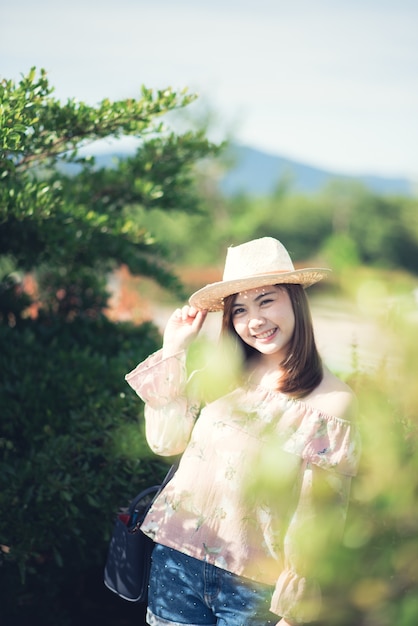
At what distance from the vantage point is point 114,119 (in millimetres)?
3992

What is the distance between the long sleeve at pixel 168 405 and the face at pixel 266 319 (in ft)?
0.86

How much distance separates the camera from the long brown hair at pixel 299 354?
7.86 ft

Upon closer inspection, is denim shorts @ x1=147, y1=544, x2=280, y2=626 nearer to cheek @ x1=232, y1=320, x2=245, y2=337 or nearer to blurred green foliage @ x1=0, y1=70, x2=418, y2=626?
blurred green foliage @ x1=0, y1=70, x2=418, y2=626

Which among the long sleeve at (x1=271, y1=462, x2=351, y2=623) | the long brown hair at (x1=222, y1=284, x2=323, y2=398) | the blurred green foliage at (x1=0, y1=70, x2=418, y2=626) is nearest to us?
the blurred green foliage at (x1=0, y1=70, x2=418, y2=626)

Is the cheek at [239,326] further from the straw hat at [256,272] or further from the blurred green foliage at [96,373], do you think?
the blurred green foliage at [96,373]

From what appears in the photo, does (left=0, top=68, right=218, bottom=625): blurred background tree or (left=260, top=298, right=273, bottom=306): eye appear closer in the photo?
(left=260, top=298, right=273, bottom=306): eye

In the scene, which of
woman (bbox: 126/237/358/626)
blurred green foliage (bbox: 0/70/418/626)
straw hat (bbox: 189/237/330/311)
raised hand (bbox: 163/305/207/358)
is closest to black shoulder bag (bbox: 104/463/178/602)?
woman (bbox: 126/237/358/626)

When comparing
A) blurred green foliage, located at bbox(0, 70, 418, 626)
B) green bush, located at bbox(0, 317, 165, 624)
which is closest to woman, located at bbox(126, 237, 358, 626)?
blurred green foliage, located at bbox(0, 70, 418, 626)

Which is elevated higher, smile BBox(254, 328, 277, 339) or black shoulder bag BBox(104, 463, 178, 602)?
smile BBox(254, 328, 277, 339)

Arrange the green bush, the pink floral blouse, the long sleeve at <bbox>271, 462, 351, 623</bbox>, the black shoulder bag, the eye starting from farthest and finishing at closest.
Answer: the green bush
the black shoulder bag
the eye
the pink floral blouse
the long sleeve at <bbox>271, 462, 351, 623</bbox>

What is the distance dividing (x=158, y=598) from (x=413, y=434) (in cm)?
106

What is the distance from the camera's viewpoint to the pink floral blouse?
2182 mm

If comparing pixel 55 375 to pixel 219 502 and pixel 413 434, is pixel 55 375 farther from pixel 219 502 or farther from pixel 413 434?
pixel 413 434

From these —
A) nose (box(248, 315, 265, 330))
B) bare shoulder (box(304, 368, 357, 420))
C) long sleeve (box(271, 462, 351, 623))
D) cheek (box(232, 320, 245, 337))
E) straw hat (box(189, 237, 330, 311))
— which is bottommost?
long sleeve (box(271, 462, 351, 623))
